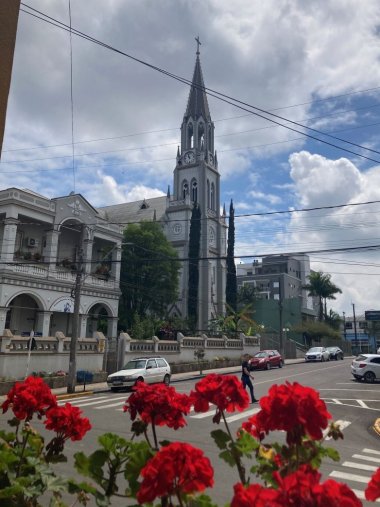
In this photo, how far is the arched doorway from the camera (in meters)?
30.3

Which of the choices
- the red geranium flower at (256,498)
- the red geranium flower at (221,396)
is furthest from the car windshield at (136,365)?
the red geranium flower at (256,498)

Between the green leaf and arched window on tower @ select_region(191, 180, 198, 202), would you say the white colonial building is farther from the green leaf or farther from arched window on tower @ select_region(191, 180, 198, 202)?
arched window on tower @ select_region(191, 180, 198, 202)

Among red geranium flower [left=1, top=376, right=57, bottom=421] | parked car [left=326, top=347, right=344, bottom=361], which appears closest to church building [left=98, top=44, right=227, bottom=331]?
parked car [left=326, top=347, right=344, bottom=361]

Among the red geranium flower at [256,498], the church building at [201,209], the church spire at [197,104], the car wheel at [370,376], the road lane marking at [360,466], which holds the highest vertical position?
the church spire at [197,104]

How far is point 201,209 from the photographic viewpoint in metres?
61.3

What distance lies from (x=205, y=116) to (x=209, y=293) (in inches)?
1087

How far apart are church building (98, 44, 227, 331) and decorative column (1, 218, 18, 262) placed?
27.4 metres

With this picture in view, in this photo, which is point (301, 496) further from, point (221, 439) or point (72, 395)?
point (72, 395)

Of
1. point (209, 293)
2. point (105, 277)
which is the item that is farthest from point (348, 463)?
point (209, 293)

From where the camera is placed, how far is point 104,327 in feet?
123

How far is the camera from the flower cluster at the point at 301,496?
62.3 inches

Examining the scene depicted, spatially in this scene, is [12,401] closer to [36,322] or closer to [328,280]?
[36,322]

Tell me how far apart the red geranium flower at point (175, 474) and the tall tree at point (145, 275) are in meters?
40.4

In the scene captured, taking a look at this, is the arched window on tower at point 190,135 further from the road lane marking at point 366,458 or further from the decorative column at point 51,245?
the road lane marking at point 366,458
